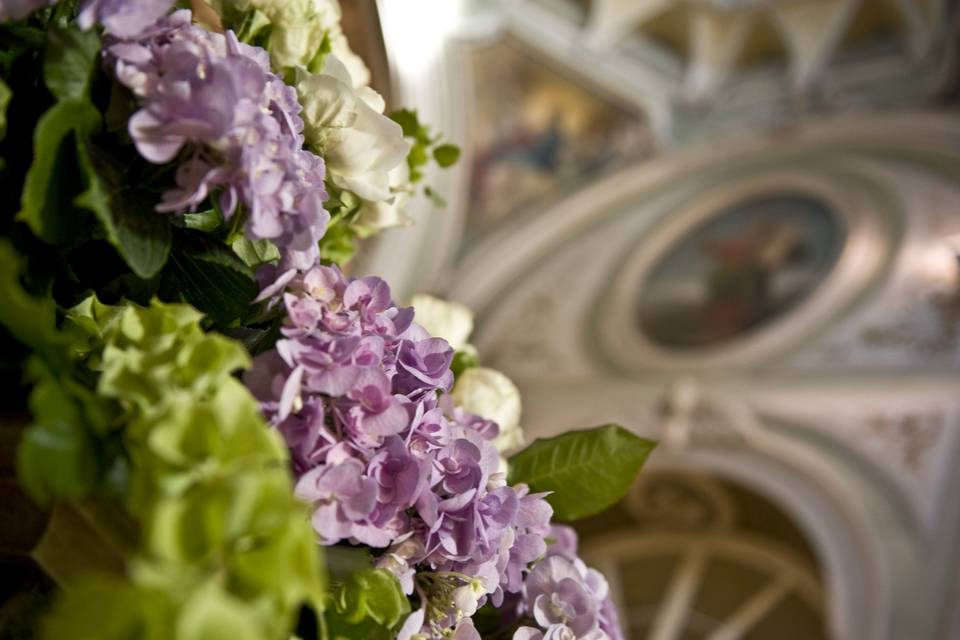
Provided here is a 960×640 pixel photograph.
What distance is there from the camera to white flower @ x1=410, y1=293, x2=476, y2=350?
680 mm

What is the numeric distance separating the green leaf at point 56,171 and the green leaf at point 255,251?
10 centimetres

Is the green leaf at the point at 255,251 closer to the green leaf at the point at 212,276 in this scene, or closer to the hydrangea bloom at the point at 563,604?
the green leaf at the point at 212,276

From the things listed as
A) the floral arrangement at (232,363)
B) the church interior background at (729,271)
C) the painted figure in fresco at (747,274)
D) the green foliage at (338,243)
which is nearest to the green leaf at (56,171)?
the floral arrangement at (232,363)

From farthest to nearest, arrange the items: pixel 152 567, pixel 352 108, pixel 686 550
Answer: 1. pixel 686 550
2. pixel 352 108
3. pixel 152 567

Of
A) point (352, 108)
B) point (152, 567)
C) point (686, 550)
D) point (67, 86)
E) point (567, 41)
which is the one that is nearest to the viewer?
point (152, 567)

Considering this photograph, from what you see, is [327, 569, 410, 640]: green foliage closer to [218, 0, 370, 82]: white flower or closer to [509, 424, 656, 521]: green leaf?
[509, 424, 656, 521]: green leaf

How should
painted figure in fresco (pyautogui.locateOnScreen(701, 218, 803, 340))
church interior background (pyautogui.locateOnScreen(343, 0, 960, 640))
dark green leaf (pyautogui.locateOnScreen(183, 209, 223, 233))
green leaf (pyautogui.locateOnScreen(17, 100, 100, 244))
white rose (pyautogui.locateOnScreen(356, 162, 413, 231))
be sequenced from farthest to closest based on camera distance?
painted figure in fresco (pyautogui.locateOnScreen(701, 218, 803, 340)), church interior background (pyautogui.locateOnScreen(343, 0, 960, 640)), white rose (pyautogui.locateOnScreen(356, 162, 413, 231)), dark green leaf (pyautogui.locateOnScreen(183, 209, 223, 233)), green leaf (pyautogui.locateOnScreen(17, 100, 100, 244))

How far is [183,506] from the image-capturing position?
297 millimetres

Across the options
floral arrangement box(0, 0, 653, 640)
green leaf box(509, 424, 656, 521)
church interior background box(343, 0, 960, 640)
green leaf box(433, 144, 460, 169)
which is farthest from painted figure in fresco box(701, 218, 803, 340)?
floral arrangement box(0, 0, 653, 640)

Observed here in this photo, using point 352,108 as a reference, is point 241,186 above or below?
below

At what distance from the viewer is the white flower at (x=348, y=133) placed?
1.69ft

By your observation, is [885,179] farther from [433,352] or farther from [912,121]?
[433,352]

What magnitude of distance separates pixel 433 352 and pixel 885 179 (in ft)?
15.7

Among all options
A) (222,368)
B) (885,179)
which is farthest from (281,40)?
(885,179)
